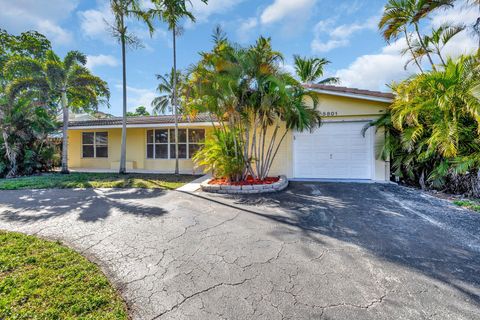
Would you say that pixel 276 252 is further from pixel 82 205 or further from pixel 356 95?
pixel 356 95

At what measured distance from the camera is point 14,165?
10531mm

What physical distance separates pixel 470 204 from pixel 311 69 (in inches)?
611

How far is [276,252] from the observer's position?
3258 millimetres

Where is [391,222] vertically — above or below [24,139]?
below

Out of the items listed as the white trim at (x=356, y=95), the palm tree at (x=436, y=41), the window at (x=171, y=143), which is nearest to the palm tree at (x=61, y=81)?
the window at (x=171, y=143)

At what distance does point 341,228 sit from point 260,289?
8.12 feet

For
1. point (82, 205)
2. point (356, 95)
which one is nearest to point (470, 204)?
point (356, 95)

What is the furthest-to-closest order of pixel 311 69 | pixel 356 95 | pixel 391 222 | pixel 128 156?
pixel 311 69
pixel 128 156
pixel 356 95
pixel 391 222

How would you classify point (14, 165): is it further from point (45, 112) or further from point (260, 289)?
point (260, 289)

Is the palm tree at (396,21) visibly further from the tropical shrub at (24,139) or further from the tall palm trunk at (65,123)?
the tropical shrub at (24,139)

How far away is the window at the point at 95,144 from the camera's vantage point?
1370cm

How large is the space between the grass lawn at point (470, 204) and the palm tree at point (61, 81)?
14.6 m

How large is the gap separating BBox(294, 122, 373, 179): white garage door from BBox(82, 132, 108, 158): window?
460 inches

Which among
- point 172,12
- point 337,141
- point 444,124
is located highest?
point 172,12
